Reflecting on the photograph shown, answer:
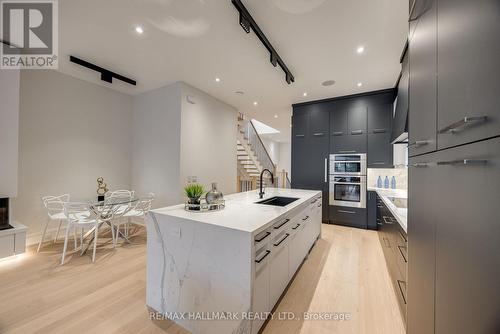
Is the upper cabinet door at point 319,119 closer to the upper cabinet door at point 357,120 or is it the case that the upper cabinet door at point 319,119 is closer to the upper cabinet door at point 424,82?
the upper cabinet door at point 357,120

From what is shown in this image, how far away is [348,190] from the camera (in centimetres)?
420

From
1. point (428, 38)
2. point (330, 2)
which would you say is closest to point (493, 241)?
point (428, 38)

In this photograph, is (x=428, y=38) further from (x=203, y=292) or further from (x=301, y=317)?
(x=301, y=317)

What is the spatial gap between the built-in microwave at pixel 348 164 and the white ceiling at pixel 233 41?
1373 mm

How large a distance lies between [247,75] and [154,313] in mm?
3456

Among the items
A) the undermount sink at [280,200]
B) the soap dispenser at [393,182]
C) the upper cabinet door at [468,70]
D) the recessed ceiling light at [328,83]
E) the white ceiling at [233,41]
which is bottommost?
the undermount sink at [280,200]

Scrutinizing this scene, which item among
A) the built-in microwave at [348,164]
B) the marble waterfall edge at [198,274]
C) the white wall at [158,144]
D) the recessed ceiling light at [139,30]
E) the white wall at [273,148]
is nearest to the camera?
the marble waterfall edge at [198,274]

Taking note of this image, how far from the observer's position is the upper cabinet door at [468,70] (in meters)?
0.52

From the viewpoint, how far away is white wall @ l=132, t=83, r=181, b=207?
3.76 m

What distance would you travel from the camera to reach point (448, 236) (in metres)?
0.75

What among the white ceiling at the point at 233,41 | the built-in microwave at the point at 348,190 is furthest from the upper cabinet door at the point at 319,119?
the built-in microwave at the point at 348,190

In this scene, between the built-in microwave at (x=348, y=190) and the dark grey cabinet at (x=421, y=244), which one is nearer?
the dark grey cabinet at (x=421, y=244)

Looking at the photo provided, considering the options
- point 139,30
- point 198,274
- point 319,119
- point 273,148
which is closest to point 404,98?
point 319,119

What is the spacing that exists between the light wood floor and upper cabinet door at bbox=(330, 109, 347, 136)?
8.06ft
